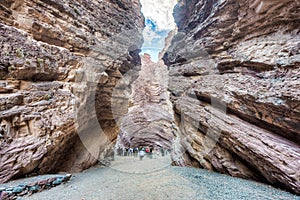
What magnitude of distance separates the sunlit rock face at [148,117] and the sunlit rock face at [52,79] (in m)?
9.97

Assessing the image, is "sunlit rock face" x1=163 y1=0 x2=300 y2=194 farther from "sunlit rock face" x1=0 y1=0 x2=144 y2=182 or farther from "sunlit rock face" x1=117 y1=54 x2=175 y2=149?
"sunlit rock face" x1=117 y1=54 x2=175 y2=149

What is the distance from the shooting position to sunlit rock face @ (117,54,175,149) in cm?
1702

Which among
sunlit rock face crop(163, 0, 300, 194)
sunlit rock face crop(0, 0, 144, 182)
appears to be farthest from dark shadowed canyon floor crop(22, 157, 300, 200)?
sunlit rock face crop(0, 0, 144, 182)

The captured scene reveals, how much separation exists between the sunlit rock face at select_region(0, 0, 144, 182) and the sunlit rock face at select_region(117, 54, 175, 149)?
9.97 meters

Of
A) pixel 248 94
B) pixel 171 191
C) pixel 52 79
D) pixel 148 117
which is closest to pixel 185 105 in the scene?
pixel 248 94

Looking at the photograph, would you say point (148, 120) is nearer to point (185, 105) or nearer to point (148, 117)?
point (148, 117)

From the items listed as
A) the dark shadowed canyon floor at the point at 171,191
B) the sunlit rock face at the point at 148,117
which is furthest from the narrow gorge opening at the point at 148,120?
the dark shadowed canyon floor at the point at 171,191

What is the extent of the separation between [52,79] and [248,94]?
6155 millimetres

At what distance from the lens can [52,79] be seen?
432 cm

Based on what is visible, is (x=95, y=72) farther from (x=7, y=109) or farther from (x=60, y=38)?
(x=7, y=109)

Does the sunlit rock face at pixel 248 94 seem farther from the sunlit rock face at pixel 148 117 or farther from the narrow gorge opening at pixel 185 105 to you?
the sunlit rock face at pixel 148 117

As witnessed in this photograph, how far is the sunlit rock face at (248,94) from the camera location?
10.0 ft

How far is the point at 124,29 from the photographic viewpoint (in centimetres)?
787

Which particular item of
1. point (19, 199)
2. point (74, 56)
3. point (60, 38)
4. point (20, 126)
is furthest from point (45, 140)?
point (60, 38)
